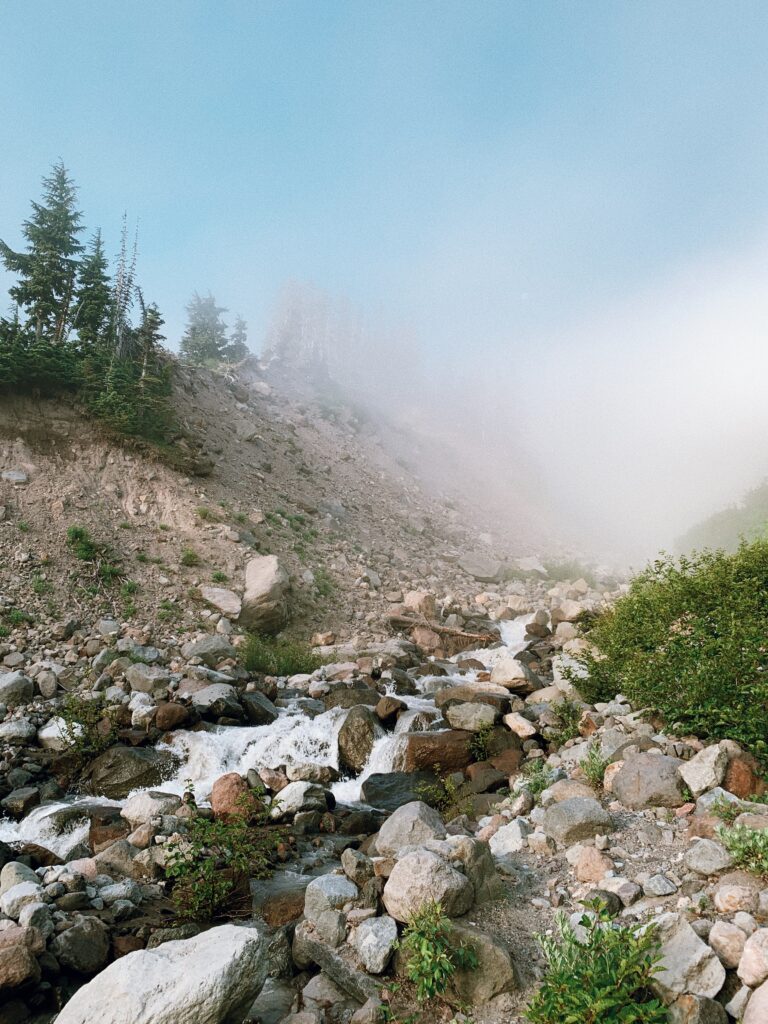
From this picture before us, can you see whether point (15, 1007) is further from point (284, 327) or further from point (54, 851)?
point (284, 327)

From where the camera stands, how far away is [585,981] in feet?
13.7

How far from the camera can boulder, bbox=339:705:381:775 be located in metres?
12.4

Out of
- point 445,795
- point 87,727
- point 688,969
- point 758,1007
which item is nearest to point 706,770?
point 688,969

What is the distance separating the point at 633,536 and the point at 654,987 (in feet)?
243

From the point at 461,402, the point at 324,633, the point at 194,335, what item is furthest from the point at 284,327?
the point at 324,633

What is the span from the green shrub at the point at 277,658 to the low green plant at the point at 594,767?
10.1m

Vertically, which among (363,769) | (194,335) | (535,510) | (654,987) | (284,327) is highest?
(284,327)

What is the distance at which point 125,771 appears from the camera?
11.2m

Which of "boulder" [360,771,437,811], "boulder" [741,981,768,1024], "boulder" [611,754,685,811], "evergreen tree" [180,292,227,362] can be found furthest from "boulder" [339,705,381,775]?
"evergreen tree" [180,292,227,362]

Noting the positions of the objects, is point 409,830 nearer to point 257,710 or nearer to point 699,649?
point 699,649

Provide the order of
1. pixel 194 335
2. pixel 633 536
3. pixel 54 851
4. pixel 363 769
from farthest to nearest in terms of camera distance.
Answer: pixel 633 536, pixel 194 335, pixel 363 769, pixel 54 851

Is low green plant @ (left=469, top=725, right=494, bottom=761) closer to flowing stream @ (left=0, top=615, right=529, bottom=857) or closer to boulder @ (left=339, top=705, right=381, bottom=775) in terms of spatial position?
flowing stream @ (left=0, top=615, right=529, bottom=857)

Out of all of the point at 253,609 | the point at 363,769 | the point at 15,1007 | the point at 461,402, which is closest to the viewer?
the point at 15,1007

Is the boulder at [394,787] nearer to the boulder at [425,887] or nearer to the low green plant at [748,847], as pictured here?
the boulder at [425,887]
